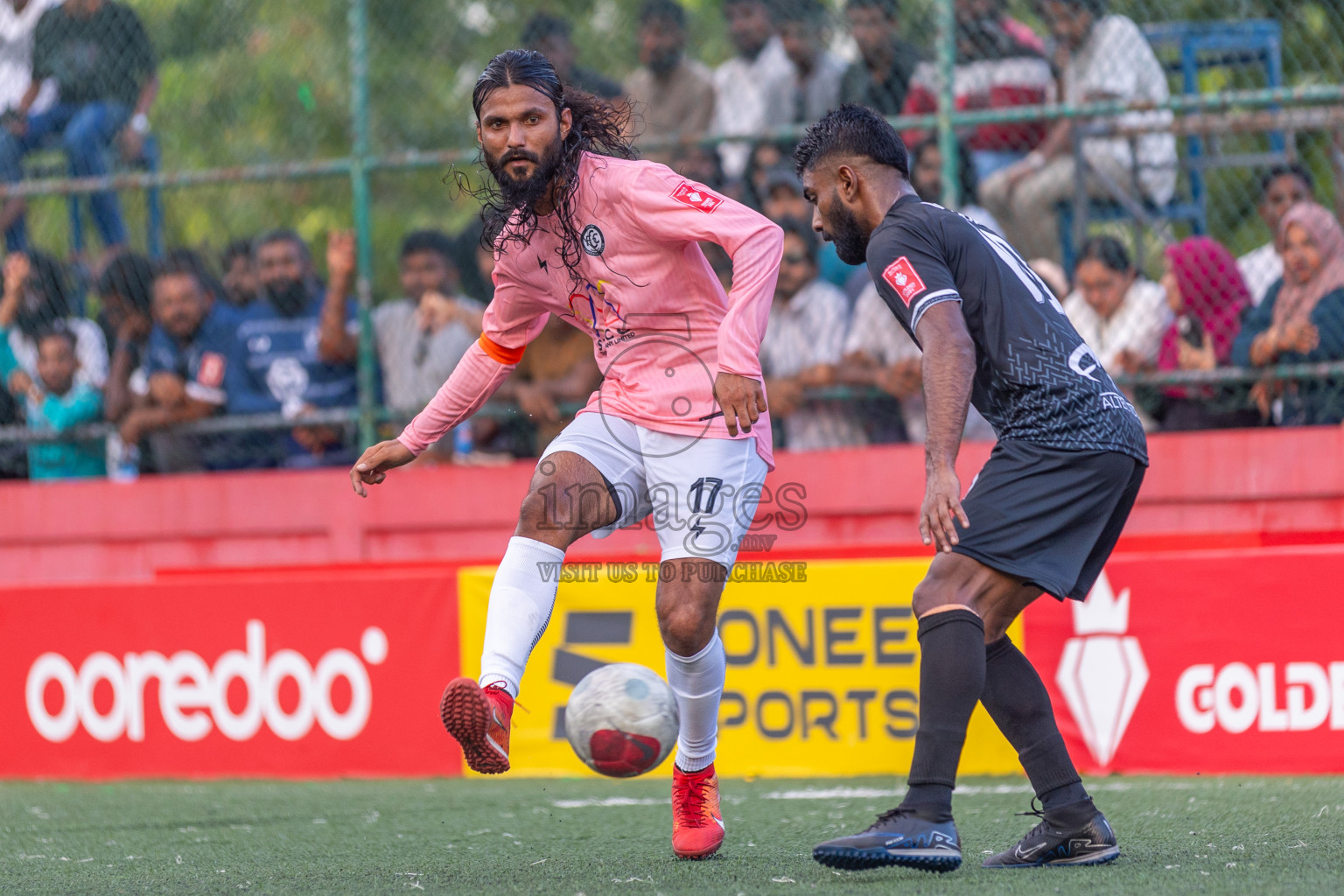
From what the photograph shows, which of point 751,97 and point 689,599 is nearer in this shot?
point 689,599

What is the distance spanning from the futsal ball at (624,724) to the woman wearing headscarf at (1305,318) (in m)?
4.17

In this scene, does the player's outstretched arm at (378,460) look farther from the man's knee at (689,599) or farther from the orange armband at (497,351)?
the man's knee at (689,599)

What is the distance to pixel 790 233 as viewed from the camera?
27.0ft

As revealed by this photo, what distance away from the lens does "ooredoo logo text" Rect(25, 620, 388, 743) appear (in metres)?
7.54

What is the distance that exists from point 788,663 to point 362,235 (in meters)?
3.46

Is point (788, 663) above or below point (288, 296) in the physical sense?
below

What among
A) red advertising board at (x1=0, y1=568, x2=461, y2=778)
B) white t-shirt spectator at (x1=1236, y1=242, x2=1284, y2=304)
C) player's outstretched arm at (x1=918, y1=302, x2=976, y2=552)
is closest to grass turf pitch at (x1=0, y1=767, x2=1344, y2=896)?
red advertising board at (x1=0, y1=568, x2=461, y2=778)

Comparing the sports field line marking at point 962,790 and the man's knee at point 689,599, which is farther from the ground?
the man's knee at point 689,599

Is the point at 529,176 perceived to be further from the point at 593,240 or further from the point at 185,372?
the point at 185,372

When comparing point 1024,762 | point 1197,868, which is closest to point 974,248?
point 1024,762

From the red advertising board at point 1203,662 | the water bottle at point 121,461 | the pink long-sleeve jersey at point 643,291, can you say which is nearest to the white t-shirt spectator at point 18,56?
the water bottle at point 121,461

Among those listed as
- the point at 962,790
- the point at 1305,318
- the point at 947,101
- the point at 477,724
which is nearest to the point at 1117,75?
the point at 947,101

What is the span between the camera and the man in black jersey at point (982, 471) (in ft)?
12.9

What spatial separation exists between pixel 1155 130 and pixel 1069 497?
4.21 metres
